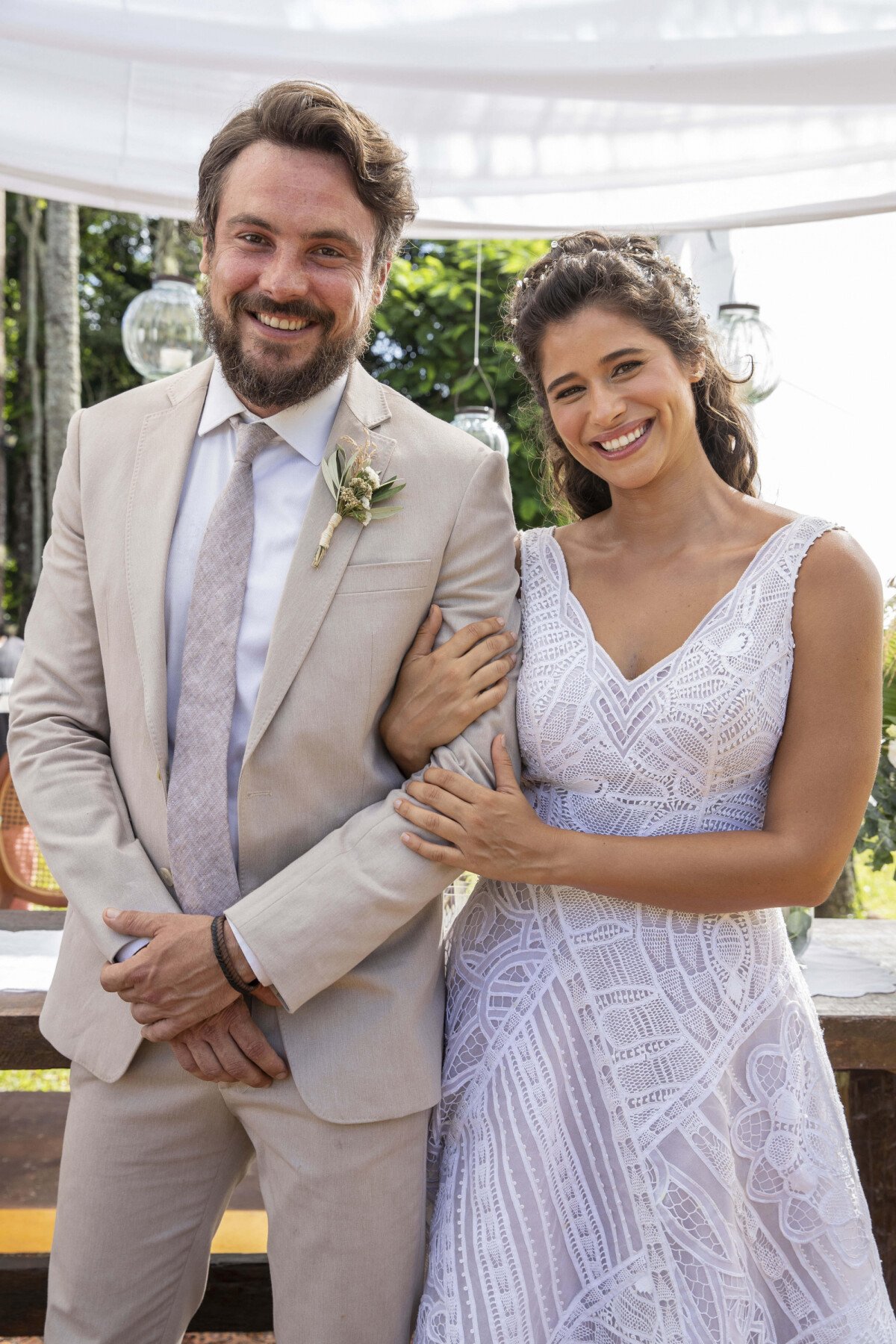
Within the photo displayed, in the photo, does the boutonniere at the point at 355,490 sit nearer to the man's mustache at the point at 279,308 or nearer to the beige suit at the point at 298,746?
the beige suit at the point at 298,746

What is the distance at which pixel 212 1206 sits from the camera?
1945 mm

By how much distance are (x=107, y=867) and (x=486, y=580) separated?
72 centimetres

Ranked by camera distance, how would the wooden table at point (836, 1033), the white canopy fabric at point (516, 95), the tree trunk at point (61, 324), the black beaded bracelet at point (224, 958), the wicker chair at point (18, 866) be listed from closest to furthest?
the black beaded bracelet at point (224, 958)
the wooden table at point (836, 1033)
the white canopy fabric at point (516, 95)
the wicker chair at point (18, 866)
the tree trunk at point (61, 324)

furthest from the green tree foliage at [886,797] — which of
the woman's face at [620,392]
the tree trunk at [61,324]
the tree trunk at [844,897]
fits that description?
the tree trunk at [61,324]

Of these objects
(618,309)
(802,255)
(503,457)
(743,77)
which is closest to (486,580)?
(503,457)

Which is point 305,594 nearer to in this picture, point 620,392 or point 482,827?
point 482,827

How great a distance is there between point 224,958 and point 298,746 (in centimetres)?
Answer: 31

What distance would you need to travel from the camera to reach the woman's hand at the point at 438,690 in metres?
1.85

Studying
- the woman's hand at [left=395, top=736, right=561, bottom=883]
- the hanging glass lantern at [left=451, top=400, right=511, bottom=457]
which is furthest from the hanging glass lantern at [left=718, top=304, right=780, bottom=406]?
the woman's hand at [left=395, top=736, right=561, bottom=883]

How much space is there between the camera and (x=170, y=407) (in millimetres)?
2010

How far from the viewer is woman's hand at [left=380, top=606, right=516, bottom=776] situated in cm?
185

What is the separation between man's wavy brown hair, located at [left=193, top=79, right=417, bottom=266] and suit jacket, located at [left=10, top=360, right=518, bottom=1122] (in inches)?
11.2

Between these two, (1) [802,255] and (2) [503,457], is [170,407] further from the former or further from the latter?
(1) [802,255]

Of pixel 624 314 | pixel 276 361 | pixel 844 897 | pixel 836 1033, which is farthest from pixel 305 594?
pixel 844 897
